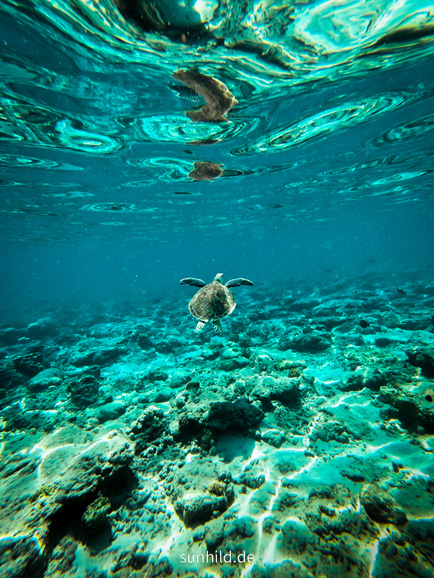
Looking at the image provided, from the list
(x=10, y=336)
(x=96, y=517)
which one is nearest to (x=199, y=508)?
(x=96, y=517)

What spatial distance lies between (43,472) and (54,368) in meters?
8.54

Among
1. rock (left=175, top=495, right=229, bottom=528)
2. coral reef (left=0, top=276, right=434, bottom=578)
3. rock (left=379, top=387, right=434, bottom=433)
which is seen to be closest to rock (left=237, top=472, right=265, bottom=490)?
coral reef (left=0, top=276, right=434, bottom=578)

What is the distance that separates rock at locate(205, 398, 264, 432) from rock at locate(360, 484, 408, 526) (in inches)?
93.8

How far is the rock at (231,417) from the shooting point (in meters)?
5.44

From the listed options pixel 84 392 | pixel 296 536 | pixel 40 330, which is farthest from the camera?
pixel 40 330

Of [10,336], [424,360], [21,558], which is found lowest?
[21,558]

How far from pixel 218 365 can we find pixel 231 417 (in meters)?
→ 4.80

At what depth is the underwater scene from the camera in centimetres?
358

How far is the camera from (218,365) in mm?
10281

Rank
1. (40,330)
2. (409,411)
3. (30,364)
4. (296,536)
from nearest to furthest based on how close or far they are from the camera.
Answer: (296,536) → (409,411) → (30,364) → (40,330)

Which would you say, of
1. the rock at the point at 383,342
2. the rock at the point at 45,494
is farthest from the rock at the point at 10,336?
the rock at the point at 383,342

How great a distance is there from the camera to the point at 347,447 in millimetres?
5320

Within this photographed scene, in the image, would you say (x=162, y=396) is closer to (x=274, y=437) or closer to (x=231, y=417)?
(x=231, y=417)

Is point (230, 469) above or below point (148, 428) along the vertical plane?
below
